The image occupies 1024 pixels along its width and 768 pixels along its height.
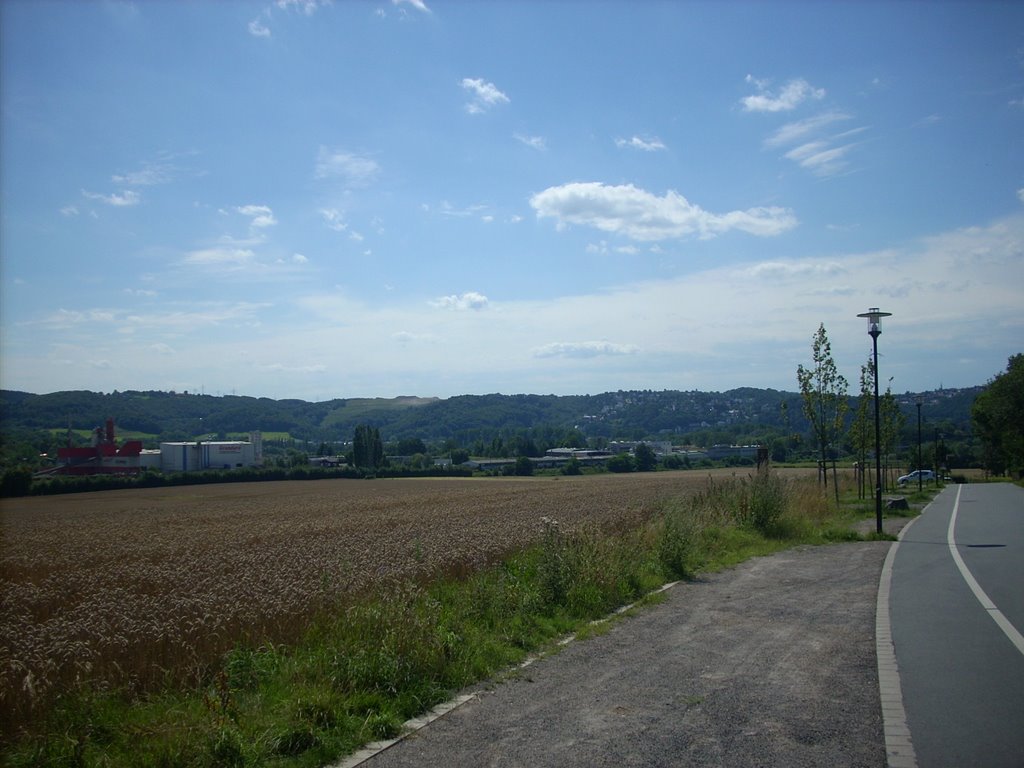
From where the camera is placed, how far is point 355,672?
24.3 feet

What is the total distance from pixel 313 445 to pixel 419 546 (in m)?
103

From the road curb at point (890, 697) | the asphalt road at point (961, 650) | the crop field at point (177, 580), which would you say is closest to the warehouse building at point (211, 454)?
the crop field at point (177, 580)

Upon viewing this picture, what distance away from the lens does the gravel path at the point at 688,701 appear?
5926 millimetres

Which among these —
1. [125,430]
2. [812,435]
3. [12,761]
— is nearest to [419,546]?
[12,761]

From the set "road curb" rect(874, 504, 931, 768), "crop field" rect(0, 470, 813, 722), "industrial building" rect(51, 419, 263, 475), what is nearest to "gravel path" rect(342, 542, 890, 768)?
"road curb" rect(874, 504, 931, 768)

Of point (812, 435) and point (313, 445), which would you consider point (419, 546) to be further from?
point (313, 445)

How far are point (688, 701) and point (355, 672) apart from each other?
3.13 metres

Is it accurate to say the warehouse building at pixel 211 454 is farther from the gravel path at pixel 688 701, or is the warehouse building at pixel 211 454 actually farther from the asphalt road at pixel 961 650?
the gravel path at pixel 688 701

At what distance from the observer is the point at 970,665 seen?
8.12 metres

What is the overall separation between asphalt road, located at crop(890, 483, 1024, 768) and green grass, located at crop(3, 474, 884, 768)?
380 cm

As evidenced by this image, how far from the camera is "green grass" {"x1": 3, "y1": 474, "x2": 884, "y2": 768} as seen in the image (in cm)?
579

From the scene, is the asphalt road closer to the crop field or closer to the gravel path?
the gravel path

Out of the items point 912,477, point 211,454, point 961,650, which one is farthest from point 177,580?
point 912,477

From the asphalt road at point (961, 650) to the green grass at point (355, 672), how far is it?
12.5 feet
